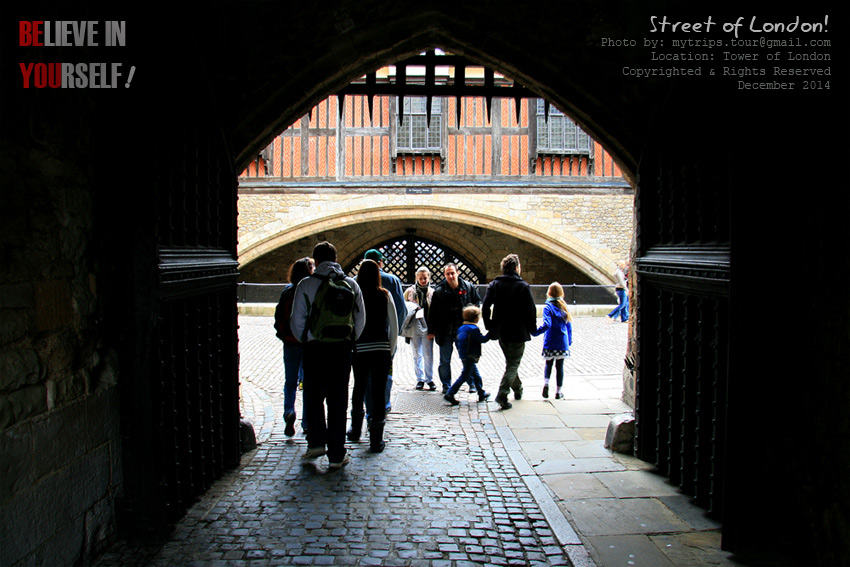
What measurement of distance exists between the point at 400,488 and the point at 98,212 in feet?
7.08

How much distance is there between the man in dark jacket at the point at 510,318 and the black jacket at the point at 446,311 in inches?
15.9

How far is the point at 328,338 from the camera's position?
393 cm

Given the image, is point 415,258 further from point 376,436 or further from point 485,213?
point 376,436

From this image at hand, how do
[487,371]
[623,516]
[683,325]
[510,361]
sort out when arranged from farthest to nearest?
[487,371] → [510,361] → [683,325] → [623,516]

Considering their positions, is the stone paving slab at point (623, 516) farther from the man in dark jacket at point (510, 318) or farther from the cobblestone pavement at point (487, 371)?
the cobblestone pavement at point (487, 371)

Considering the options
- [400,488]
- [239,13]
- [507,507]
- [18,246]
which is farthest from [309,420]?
[239,13]

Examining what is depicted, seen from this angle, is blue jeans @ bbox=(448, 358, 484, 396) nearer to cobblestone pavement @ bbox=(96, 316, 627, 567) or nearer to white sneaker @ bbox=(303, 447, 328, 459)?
cobblestone pavement @ bbox=(96, 316, 627, 567)

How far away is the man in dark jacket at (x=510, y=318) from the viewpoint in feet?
18.2

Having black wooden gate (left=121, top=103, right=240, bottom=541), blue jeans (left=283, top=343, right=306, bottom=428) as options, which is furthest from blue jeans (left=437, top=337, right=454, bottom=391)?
black wooden gate (left=121, top=103, right=240, bottom=541)

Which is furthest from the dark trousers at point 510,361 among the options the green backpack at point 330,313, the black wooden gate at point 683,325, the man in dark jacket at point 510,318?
the green backpack at point 330,313

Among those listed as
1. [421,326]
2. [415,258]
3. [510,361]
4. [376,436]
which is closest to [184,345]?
[376,436]

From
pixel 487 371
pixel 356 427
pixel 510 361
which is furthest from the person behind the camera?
pixel 487 371

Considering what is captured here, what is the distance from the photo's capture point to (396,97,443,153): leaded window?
16.0 meters

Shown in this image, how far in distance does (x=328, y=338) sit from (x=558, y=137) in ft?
43.8
